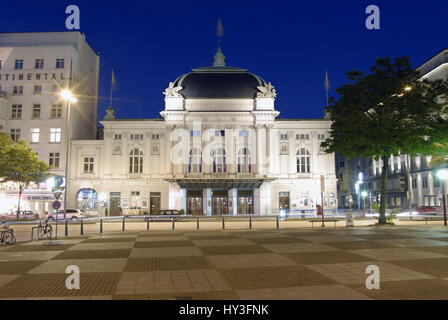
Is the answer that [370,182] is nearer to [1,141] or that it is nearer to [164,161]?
[164,161]

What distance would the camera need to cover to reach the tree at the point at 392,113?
26.7m

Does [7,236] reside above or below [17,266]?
above

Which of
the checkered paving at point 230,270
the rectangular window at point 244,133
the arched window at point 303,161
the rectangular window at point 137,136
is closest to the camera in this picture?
the checkered paving at point 230,270

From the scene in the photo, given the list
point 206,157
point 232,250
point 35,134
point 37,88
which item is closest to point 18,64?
point 37,88

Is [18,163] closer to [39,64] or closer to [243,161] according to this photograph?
[39,64]

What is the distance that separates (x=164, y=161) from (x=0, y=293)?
48.2 meters

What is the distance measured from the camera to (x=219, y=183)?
52.8 m

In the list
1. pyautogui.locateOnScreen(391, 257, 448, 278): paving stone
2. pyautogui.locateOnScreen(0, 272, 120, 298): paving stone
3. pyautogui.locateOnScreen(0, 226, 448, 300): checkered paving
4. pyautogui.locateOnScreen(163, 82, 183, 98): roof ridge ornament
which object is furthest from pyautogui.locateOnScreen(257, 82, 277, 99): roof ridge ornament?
pyautogui.locateOnScreen(0, 272, 120, 298): paving stone

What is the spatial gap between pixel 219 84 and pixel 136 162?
57.6 ft

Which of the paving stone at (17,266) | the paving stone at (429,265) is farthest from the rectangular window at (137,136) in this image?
the paving stone at (429,265)

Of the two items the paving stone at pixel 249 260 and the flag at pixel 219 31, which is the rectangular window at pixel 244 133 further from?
the paving stone at pixel 249 260

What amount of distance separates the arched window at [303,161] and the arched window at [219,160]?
11.4m

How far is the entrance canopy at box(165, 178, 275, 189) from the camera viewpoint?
51.1 meters
